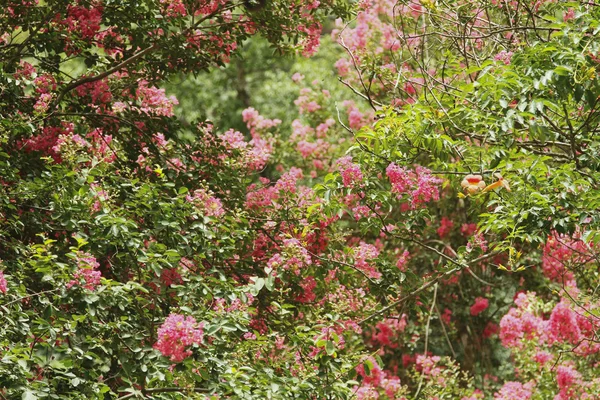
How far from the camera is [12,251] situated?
4.86 metres

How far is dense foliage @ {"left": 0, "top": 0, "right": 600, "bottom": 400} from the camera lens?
160 inches

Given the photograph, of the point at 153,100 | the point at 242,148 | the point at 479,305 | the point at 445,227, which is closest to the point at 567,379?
the point at 479,305

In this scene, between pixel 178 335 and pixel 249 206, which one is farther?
pixel 249 206

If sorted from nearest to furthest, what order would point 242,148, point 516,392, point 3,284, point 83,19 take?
point 3,284 → point 83,19 → point 242,148 → point 516,392

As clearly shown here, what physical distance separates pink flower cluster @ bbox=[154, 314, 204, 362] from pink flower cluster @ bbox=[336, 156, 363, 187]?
111 cm

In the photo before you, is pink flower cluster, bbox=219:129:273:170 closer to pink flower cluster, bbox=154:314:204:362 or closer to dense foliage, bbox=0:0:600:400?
dense foliage, bbox=0:0:600:400

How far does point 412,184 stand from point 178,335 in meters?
1.50

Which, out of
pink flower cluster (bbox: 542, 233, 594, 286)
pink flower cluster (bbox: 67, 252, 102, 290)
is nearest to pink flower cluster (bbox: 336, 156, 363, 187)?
pink flower cluster (bbox: 67, 252, 102, 290)

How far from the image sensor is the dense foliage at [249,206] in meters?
4.07

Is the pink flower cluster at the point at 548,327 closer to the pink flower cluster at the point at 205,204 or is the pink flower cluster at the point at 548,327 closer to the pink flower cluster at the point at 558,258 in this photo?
the pink flower cluster at the point at 558,258

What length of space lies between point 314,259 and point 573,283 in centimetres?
287

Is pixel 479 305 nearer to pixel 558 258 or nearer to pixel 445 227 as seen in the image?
pixel 445 227

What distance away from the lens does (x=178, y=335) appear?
4051 mm

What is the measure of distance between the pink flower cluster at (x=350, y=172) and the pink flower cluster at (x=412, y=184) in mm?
151
